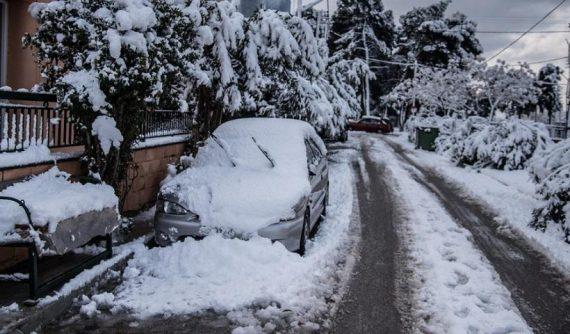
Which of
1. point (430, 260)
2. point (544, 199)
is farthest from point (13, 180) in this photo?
point (544, 199)

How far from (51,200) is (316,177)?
409 cm

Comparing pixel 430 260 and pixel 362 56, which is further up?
pixel 362 56

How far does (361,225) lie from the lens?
8484mm

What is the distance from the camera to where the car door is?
24.0 feet

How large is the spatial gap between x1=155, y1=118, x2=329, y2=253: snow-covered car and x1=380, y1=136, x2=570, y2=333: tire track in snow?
8.28ft

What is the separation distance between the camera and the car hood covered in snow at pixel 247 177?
595 cm

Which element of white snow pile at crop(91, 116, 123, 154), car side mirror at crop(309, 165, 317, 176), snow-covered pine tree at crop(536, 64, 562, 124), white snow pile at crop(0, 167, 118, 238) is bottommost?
white snow pile at crop(0, 167, 118, 238)

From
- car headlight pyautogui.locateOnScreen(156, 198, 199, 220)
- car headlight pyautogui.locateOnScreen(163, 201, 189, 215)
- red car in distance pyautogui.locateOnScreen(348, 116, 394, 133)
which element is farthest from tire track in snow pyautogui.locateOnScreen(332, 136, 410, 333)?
red car in distance pyautogui.locateOnScreen(348, 116, 394, 133)

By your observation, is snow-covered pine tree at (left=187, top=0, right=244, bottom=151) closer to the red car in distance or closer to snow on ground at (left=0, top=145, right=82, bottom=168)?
snow on ground at (left=0, top=145, right=82, bottom=168)

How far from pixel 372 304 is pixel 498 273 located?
204 centimetres

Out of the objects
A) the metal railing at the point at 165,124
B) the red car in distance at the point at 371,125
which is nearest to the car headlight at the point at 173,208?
A: the metal railing at the point at 165,124

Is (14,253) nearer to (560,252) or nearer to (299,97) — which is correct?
(560,252)

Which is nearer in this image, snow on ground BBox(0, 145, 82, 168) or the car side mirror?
snow on ground BBox(0, 145, 82, 168)

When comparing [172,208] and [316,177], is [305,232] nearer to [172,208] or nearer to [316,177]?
[316,177]
